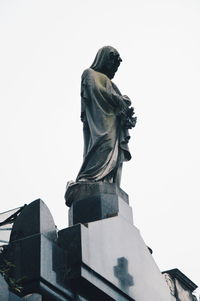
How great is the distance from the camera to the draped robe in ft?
34.0

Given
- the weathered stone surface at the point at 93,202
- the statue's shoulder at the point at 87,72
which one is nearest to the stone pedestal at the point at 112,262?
the weathered stone surface at the point at 93,202

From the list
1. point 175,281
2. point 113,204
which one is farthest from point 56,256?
point 175,281

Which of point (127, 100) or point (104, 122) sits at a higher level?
point (127, 100)

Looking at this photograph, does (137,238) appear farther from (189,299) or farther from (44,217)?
(189,299)

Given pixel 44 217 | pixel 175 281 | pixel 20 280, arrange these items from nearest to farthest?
1. pixel 20 280
2. pixel 44 217
3. pixel 175 281

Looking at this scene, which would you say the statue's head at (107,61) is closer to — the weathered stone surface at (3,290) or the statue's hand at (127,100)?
the statue's hand at (127,100)

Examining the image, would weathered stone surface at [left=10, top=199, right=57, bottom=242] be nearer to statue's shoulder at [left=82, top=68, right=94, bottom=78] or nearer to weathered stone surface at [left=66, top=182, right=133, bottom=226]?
weathered stone surface at [left=66, top=182, right=133, bottom=226]

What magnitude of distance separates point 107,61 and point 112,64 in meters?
0.11

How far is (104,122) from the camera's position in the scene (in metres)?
10.8

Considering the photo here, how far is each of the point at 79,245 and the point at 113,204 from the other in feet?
5.00

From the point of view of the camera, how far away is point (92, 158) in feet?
34.3

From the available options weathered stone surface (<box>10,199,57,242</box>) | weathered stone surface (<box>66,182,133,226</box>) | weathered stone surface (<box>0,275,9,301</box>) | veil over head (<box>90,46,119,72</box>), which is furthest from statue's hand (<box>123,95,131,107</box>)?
weathered stone surface (<box>0,275,9,301</box>)

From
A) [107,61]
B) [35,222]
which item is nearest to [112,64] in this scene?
[107,61]

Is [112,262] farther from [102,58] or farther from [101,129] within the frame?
[102,58]
